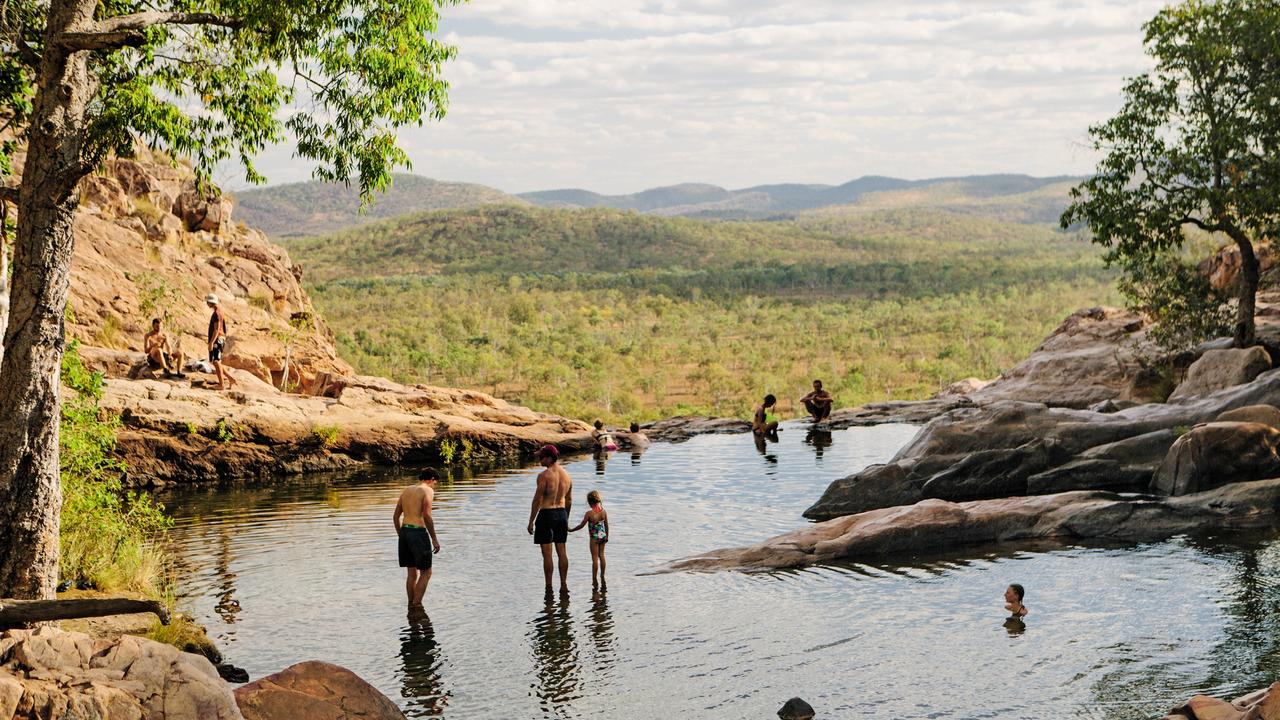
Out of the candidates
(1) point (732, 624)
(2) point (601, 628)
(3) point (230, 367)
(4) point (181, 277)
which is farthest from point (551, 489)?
(4) point (181, 277)

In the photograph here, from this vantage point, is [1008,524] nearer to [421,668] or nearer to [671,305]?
[421,668]

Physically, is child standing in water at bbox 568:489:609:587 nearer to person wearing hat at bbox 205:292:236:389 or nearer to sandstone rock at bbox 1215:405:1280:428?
sandstone rock at bbox 1215:405:1280:428

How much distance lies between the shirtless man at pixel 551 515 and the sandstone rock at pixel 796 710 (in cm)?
550

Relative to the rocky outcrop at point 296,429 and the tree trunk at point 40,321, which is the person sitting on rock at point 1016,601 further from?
the rocky outcrop at point 296,429

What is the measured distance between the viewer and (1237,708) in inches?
357

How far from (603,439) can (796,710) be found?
77.4 feet

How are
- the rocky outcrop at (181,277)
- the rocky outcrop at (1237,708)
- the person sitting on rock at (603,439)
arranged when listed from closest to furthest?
the rocky outcrop at (1237,708)
the person sitting on rock at (603,439)
the rocky outcrop at (181,277)

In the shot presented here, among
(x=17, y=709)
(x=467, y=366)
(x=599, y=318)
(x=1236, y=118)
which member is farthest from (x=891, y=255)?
(x=17, y=709)

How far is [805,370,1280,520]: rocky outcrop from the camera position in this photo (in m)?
22.8

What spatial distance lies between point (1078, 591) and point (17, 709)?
490 inches

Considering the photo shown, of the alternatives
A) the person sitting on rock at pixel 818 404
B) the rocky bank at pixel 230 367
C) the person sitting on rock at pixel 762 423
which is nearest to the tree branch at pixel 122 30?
the rocky bank at pixel 230 367

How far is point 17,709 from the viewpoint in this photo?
26.1 feet

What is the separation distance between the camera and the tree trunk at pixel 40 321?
11398mm

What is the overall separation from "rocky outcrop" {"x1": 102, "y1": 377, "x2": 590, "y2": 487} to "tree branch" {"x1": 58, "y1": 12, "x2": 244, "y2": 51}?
16286 millimetres
